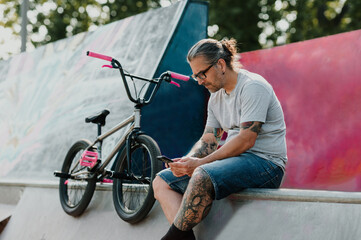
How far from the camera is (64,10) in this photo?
23.2 m

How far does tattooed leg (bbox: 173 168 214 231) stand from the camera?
3408 millimetres

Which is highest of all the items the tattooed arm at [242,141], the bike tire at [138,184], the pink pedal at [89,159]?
the tattooed arm at [242,141]

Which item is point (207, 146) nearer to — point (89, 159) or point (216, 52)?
point (216, 52)

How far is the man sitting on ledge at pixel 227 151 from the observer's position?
11.3 ft

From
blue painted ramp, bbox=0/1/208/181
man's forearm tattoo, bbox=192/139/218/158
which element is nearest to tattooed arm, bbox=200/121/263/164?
man's forearm tattoo, bbox=192/139/218/158

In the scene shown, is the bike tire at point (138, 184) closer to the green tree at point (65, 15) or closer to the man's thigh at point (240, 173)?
the man's thigh at point (240, 173)

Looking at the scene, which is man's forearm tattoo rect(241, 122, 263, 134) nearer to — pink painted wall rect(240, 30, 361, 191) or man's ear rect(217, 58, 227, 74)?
man's ear rect(217, 58, 227, 74)

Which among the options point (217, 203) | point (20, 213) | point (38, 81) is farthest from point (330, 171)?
point (38, 81)

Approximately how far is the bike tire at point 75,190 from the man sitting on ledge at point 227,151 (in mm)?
1562

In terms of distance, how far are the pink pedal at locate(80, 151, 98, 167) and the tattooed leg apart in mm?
1868

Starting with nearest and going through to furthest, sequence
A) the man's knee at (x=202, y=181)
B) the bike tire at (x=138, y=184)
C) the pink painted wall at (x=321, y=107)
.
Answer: the man's knee at (x=202, y=181)
the bike tire at (x=138, y=184)
the pink painted wall at (x=321, y=107)

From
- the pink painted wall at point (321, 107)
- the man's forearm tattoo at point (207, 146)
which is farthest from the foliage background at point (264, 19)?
the man's forearm tattoo at point (207, 146)

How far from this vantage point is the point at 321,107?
556 cm

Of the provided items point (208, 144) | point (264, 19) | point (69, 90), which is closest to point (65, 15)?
point (264, 19)
